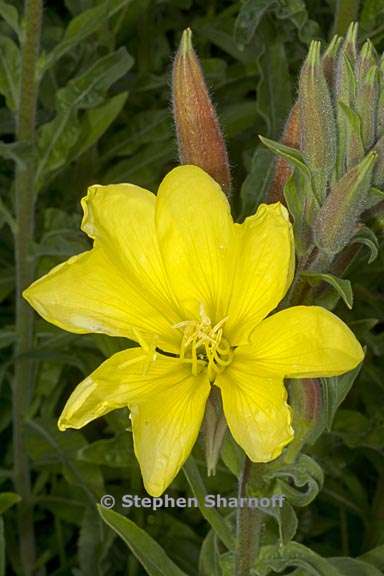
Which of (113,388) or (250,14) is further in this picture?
(250,14)

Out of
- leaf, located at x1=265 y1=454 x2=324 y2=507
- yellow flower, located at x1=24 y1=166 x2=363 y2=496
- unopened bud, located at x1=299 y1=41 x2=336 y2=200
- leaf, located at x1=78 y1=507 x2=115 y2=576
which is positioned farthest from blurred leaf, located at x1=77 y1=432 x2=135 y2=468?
unopened bud, located at x1=299 y1=41 x2=336 y2=200

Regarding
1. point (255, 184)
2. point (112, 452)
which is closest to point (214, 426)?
point (255, 184)

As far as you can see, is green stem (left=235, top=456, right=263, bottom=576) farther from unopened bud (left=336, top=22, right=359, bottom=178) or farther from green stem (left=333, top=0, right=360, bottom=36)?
green stem (left=333, top=0, right=360, bottom=36)

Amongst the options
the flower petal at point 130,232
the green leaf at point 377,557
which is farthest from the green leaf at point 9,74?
the green leaf at point 377,557

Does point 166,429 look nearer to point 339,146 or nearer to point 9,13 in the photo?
point 339,146

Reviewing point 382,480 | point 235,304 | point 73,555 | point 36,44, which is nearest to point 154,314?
point 235,304

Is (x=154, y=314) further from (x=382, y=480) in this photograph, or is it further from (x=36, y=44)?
(x=382, y=480)

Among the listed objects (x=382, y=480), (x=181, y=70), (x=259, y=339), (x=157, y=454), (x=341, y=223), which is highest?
(x=181, y=70)
